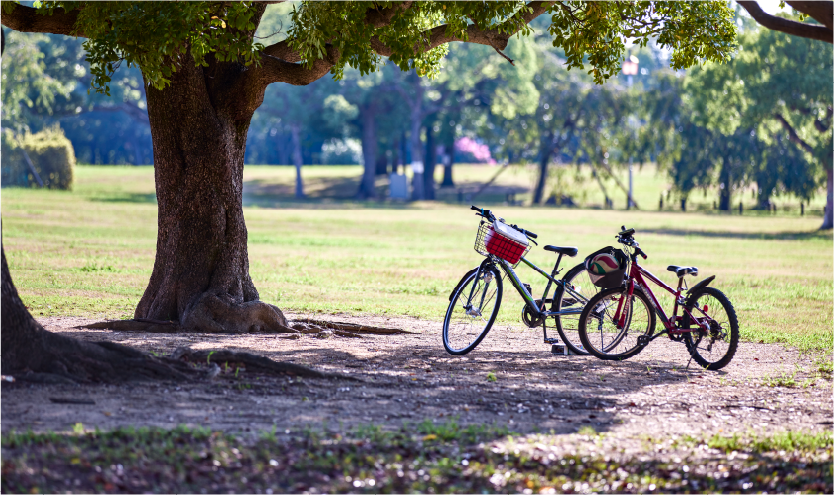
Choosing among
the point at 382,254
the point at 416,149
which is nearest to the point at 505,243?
the point at 382,254

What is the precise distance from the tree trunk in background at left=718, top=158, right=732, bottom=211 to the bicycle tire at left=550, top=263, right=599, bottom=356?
43.5 metres

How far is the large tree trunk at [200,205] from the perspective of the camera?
10.4 metres

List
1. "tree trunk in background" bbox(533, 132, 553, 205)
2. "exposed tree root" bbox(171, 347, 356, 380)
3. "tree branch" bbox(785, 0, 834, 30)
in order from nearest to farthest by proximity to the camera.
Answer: "exposed tree root" bbox(171, 347, 356, 380), "tree branch" bbox(785, 0, 834, 30), "tree trunk in background" bbox(533, 132, 553, 205)

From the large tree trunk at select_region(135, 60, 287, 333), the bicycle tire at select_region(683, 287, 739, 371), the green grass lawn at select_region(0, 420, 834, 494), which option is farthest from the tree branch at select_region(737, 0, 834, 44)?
the large tree trunk at select_region(135, 60, 287, 333)

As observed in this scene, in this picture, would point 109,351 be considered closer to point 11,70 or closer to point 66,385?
point 66,385

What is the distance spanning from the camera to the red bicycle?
8.88 meters

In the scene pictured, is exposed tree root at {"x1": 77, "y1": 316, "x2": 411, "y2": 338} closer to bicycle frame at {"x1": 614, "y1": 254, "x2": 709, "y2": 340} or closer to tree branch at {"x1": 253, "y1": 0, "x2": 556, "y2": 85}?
tree branch at {"x1": 253, "y1": 0, "x2": 556, "y2": 85}

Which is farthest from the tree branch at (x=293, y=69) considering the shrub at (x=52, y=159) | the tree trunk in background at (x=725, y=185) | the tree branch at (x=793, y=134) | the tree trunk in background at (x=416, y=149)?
the tree trunk in background at (x=416, y=149)

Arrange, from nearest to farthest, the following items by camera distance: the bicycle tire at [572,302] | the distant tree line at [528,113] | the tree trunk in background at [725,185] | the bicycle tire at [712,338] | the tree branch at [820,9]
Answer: the bicycle tire at [712,338], the bicycle tire at [572,302], the tree branch at [820,9], the distant tree line at [528,113], the tree trunk in background at [725,185]

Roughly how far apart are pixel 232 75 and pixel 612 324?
509cm

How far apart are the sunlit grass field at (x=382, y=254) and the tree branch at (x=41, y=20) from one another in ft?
12.2

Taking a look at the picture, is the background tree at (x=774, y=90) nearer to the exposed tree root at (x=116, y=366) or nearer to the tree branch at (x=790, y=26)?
the tree branch at (x=790, y=26)

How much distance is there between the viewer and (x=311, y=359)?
8656 millimetres

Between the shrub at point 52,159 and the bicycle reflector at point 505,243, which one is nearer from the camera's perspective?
the bicycle reflector at point 505,243
